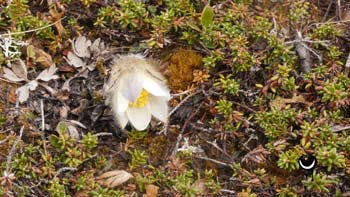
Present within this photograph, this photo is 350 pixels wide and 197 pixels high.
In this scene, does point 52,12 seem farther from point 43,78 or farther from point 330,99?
point 330,99

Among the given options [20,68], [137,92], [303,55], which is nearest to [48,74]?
[20,68]

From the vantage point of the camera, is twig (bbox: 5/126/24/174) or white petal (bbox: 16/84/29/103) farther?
white petal (bbox: 16/84/29/103)

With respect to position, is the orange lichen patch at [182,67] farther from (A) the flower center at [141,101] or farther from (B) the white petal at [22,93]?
(B) the white petal at [22,93]

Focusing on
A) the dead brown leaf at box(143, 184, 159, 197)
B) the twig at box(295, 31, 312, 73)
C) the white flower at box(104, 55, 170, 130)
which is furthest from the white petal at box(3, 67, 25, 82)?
the twig at box(295, 31, 312, 73)

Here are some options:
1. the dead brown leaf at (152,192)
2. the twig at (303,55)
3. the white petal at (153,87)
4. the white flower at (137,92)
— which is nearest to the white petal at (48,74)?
the white flower at (137,92)

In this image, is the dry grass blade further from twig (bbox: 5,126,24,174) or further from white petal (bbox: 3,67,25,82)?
white petal (bbox: 3,67,25,82)

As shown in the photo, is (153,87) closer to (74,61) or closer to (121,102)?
(121,102)
